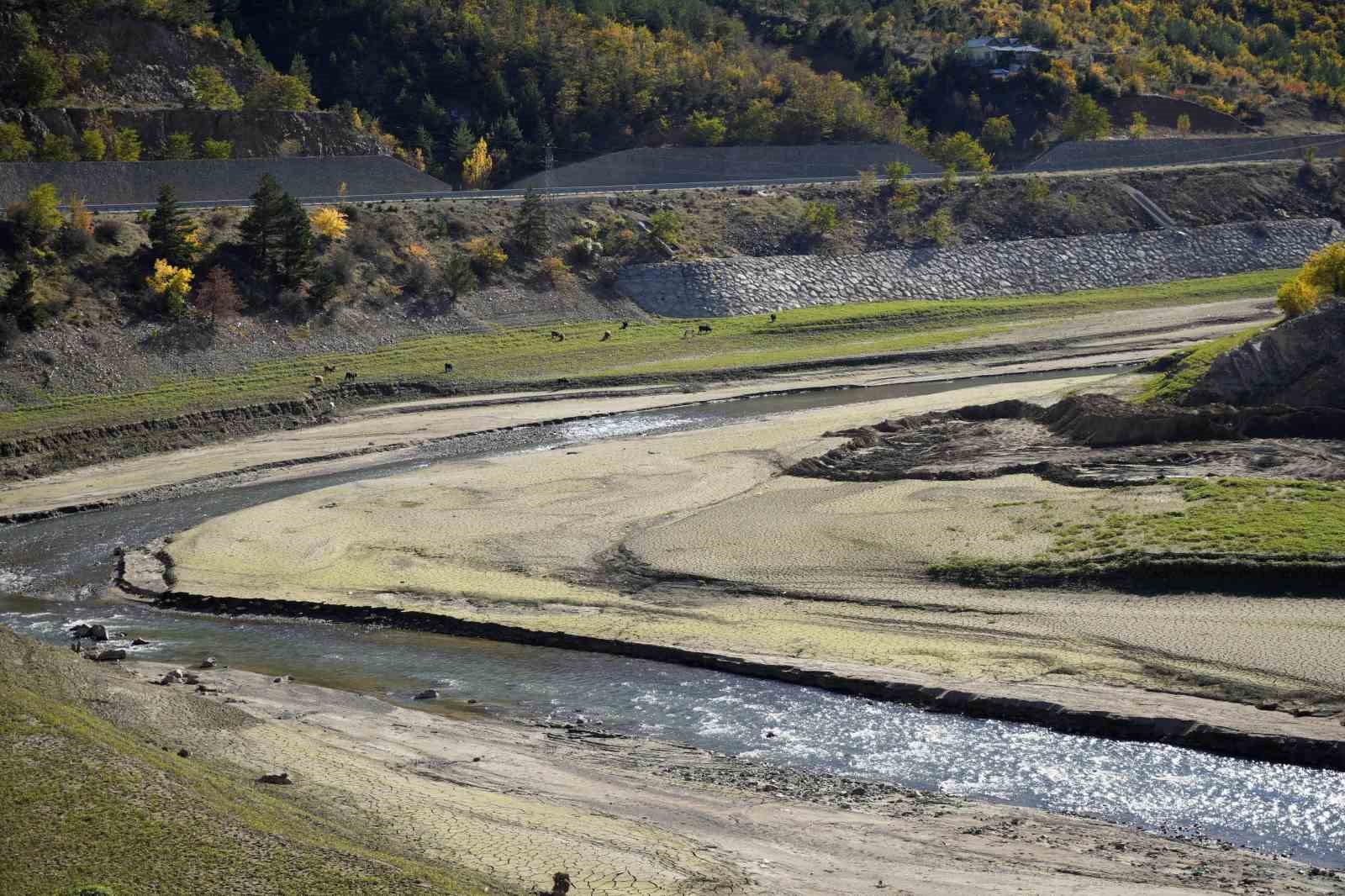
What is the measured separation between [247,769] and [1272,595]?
20.6 m

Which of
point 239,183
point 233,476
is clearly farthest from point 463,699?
point 239,183

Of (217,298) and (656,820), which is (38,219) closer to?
(217,298)

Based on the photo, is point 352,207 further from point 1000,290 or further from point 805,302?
point 1000,290

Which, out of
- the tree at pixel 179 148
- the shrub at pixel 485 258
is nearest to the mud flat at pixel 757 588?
the shrub at pixel 485 258

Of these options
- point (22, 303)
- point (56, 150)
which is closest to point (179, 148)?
point (56, 150)

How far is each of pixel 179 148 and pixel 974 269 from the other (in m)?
45.8

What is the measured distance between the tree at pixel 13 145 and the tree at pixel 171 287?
12.8 m

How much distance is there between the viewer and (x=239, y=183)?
75.7 metres

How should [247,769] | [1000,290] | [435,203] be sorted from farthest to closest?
[1000,290] → [435,203] → [247,769]

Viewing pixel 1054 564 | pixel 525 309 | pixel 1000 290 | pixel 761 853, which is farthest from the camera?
pixel 1000 290

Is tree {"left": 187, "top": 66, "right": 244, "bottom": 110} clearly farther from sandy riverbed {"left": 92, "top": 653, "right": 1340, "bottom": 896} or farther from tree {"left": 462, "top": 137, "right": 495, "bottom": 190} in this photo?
sandy riverbed {"left": 92, "top": 653, "right": 1340, "bottom": 896}

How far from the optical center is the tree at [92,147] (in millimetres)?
73250

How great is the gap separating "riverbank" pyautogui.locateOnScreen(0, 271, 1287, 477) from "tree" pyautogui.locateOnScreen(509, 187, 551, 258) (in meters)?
6.95

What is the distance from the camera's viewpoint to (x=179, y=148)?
7762 cm
